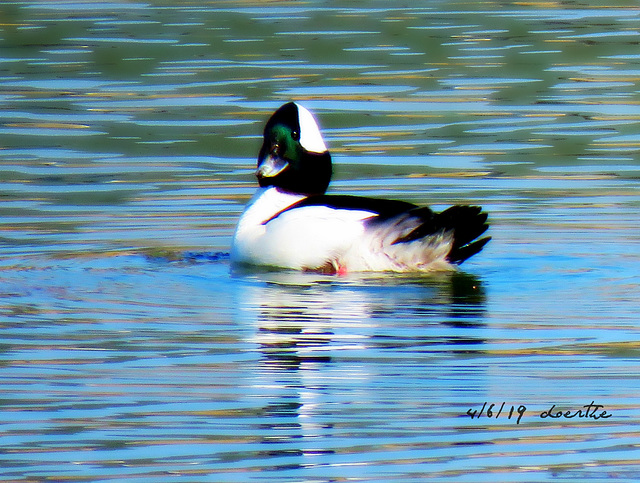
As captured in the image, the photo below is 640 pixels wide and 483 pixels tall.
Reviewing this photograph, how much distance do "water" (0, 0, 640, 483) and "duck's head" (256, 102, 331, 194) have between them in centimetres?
63

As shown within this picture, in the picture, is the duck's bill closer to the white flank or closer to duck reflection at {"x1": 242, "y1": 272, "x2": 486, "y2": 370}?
the white flank

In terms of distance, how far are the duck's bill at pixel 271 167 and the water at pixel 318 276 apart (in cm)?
60

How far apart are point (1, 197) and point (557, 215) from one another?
397cm

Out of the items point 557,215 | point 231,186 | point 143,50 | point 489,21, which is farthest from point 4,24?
point 557,215

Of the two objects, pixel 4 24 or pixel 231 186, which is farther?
pixel 4 24

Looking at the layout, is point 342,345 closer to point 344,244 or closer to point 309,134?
point 344,244

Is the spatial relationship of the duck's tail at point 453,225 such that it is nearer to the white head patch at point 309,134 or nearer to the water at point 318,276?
the water at point 318,276

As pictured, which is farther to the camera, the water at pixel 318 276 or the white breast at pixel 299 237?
the white breast at pixel 299 237

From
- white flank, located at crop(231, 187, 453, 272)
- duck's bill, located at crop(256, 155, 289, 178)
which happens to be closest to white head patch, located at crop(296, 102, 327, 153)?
duck's bill, located at crop(256, 155, 289, 178)

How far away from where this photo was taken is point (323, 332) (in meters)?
7.96

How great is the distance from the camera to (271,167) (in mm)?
10375

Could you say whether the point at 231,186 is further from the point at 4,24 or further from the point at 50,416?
the point at 4,24

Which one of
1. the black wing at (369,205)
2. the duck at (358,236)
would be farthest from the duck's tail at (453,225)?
the black wing at (369,205)

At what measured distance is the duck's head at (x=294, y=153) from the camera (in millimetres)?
10352
